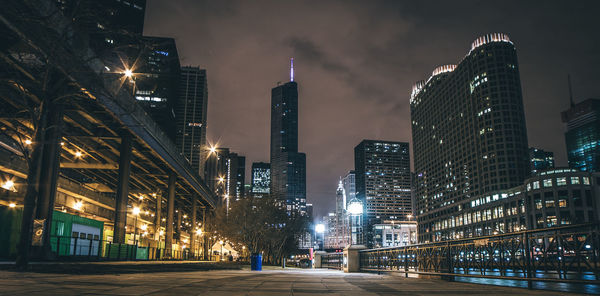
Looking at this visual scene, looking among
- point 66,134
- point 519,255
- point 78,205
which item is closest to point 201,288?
point 519,255

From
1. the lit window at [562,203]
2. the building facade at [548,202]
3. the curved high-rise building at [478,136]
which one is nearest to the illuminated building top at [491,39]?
the curved high-rise building at [478,136]

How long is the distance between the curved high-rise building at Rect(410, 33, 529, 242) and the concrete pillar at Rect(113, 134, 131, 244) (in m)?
132

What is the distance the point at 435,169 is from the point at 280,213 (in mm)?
151444

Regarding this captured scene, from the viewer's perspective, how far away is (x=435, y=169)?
193m

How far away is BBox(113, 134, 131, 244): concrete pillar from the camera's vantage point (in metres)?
29.9

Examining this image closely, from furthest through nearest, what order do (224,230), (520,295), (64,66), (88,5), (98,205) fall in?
(224,230) < (98,205) < (64,66) < (88,5) < (520,295)

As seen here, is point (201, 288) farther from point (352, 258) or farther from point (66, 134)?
point (352, 258)

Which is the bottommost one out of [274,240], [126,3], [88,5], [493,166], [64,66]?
[274,240]

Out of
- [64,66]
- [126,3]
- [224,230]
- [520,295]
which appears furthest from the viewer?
[126,3]

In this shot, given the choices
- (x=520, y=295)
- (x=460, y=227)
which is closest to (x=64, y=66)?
(x=520, y=295)

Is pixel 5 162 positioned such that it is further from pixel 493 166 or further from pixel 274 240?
pixel 493 166

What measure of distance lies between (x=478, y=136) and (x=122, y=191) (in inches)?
6115

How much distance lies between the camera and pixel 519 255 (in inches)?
404

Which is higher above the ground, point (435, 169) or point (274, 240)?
point (435, 169)
